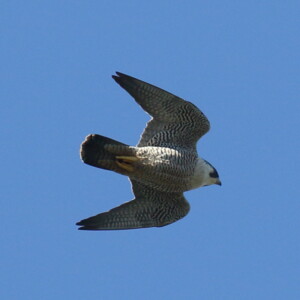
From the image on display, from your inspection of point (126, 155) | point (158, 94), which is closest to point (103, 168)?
point (126, 155)

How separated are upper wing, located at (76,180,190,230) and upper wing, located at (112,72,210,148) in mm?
850

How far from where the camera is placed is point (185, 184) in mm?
17078

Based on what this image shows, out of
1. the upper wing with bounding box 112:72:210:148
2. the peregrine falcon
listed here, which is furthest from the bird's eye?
the upper wing with bounding box 112:72:210:148

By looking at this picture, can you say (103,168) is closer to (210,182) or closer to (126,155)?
(126,155)

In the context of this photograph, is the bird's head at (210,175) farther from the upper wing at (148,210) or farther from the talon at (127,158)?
the talon at (127,158)

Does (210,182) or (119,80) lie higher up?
(119,80)

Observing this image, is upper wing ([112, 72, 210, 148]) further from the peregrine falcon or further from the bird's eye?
the bird's eye

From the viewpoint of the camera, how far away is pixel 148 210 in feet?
57.1

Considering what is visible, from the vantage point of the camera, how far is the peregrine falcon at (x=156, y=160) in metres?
16.7

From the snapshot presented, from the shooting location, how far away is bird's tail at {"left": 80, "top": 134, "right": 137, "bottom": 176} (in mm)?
16578

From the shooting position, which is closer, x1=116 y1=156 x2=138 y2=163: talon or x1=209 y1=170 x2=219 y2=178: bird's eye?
x1=116 y1=156 x2=138 y2=163: talon

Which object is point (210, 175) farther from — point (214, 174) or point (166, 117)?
point (166, 117)

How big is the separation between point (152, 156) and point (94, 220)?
1355 mm

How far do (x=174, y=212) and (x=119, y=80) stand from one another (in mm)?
2301
